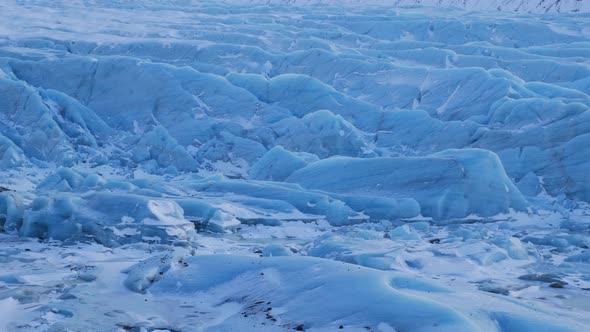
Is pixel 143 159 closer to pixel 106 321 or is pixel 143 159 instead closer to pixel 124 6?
pixel 106 321

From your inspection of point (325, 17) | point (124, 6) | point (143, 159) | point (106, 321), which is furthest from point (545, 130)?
point (124, 6)

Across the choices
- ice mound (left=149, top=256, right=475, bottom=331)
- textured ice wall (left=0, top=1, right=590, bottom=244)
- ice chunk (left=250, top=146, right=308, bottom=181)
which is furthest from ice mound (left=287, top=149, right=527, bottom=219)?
ice mound (left=149, top=256, right=475, bottom=331)

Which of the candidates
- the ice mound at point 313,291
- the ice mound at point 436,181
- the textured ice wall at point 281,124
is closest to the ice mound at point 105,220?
the textured ice wall at point 281,124

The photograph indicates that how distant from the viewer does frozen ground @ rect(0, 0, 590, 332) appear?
4.43 metres

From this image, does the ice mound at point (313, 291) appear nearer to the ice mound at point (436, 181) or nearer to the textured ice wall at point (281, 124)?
the textured ice wall at point (281, 124)

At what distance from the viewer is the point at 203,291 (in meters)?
4.80

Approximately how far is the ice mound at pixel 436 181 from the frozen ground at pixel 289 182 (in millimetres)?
24

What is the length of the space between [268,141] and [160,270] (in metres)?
6.04

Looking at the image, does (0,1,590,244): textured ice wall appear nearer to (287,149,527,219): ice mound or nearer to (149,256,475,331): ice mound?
(287,149,527,219): ice mound

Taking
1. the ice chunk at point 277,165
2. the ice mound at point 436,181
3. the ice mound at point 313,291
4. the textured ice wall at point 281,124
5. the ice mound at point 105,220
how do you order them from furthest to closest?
the ice chunk at point 277,165 → the ice mound at point 436,181 → the textured ice wall at point 281,124 → the ice mound at point 105,220 → the ice mound at point 313,291

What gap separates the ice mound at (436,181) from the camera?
817 cm

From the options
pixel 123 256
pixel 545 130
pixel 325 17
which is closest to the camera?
pixel 123 256

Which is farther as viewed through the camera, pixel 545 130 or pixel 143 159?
pixel 143 159

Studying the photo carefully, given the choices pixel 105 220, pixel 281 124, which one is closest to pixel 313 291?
pixel 105 220
